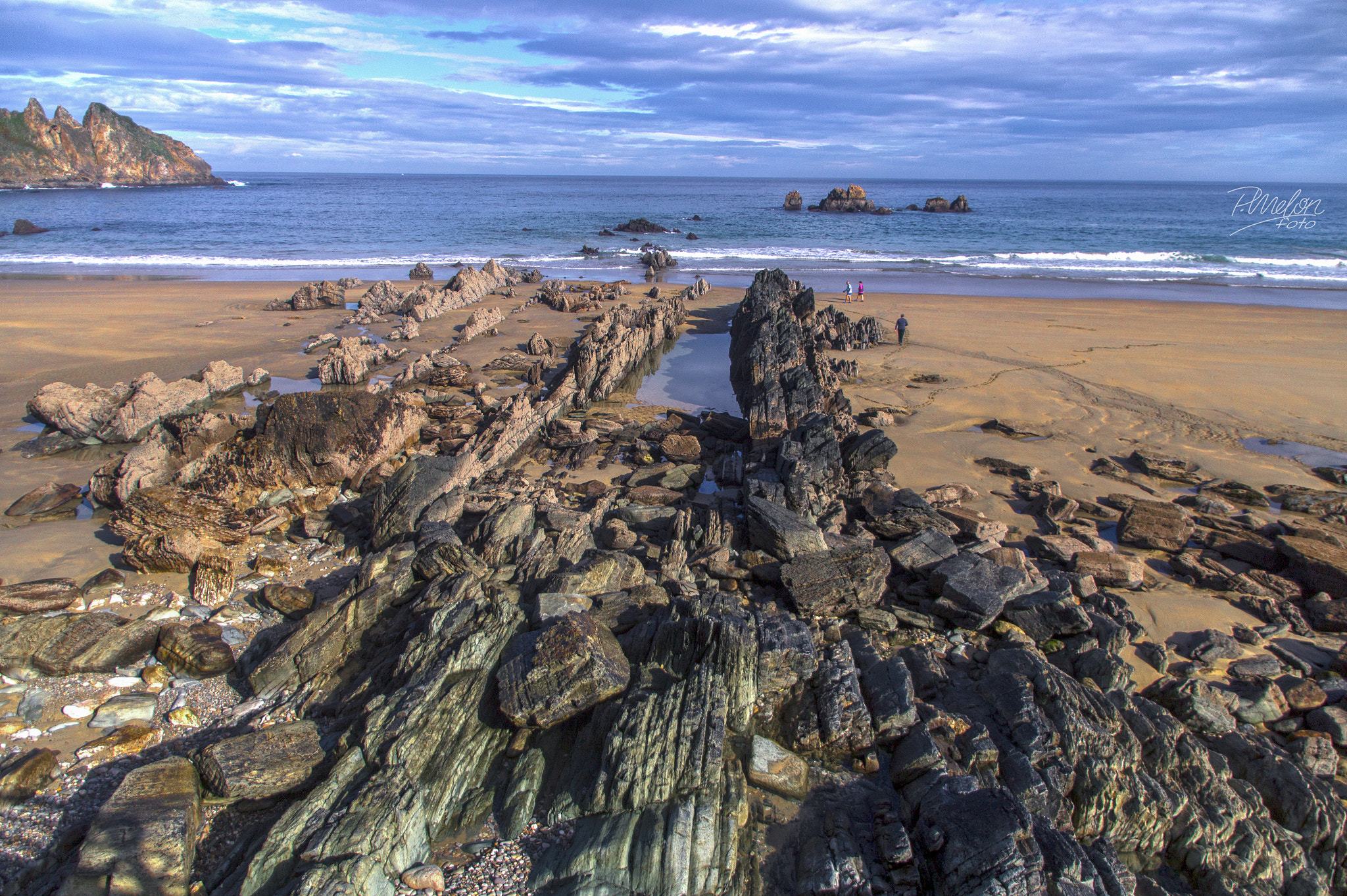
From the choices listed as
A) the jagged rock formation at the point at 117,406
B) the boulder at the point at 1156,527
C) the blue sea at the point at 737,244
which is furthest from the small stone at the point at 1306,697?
the blue sea at the point at 737,244

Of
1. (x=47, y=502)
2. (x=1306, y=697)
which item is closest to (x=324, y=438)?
(x=47, y=502)

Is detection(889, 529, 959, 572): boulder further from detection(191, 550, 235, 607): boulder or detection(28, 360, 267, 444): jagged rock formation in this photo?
detection(28, 360, 267, 444): jagged rock formation

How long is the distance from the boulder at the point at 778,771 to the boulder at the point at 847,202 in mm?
93307

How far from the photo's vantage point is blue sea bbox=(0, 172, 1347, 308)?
31797 mm

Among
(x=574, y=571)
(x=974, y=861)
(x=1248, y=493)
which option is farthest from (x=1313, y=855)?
(x=1248, y=493)

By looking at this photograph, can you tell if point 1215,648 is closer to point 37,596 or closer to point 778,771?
point 778,771

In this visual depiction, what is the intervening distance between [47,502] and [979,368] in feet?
56.6

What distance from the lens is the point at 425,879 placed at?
3.75 m

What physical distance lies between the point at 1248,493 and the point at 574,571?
380 inches

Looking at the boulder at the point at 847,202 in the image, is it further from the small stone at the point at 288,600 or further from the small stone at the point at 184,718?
the small stone at the point at 184,718

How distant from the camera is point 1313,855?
13.9ft

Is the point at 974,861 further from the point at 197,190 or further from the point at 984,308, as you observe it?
the point at 197,190

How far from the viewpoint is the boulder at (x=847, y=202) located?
90188 millimetres

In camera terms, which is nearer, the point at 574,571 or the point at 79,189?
the point at 574,571
